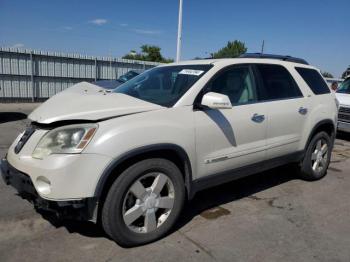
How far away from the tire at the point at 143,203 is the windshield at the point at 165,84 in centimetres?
71

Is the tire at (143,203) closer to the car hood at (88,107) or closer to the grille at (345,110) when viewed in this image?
the car hood at (88,107)

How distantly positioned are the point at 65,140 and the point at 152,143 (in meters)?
0.74

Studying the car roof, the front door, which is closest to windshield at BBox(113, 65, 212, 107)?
the car roof

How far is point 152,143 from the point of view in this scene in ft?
10.6

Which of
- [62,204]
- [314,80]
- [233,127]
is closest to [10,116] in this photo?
[314,80]

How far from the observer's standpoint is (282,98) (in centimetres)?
475

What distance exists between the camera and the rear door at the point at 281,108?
178 inches

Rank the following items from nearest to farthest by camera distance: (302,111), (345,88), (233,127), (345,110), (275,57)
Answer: (233,127) < (302,111) < (275,57) < (345,110) < (345,88)

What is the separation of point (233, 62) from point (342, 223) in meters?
2.19

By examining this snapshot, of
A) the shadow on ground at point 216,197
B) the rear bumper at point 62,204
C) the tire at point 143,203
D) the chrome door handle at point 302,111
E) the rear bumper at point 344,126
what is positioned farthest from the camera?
the rear bumper at point 344,126

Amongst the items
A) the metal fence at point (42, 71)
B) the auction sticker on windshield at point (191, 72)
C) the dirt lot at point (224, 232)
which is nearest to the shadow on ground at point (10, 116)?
the metal fence at point (42, 71)

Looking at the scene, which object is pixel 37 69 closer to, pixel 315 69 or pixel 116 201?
pixel 315 69

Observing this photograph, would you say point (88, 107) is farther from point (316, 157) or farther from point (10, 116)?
point (10, 116)

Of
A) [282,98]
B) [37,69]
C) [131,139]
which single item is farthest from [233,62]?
[37,69]
